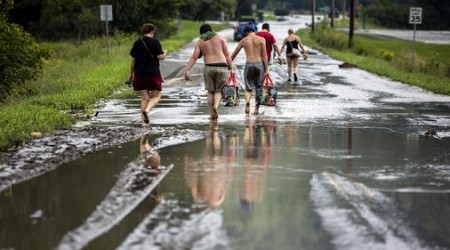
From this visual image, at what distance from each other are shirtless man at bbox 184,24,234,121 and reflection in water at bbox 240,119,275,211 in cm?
80

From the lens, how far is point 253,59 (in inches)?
679

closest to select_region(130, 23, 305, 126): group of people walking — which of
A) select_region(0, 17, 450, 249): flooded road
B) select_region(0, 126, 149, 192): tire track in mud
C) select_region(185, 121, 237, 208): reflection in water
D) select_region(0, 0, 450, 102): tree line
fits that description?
select_region(0, 17, 450, 249): flooded road

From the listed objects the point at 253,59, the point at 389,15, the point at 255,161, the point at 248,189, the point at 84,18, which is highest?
the point at 253,59

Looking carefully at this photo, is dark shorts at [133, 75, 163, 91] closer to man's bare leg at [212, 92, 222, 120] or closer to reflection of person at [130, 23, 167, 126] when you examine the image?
reflection of person at [130, 23, 167, 126]

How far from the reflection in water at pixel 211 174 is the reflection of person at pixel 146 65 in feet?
8.67

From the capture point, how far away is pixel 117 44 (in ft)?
156

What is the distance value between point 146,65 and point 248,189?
21.5ft

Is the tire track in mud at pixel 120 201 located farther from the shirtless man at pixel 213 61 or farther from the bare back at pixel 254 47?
the bare back at pixel 254 47

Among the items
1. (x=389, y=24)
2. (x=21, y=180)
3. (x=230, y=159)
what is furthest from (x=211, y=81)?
(x=389, y=24)

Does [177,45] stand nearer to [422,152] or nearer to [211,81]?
[211,81]

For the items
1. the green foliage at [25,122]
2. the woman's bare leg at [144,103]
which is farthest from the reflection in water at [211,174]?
the green foliage at [25,122]

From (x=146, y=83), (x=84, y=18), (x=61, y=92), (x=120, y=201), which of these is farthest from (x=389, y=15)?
(x=120, y=201)

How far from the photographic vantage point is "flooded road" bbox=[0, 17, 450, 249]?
720cm

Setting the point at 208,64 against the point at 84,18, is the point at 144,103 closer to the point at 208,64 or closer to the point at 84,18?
the point at 208,64
